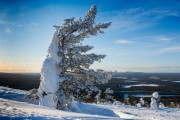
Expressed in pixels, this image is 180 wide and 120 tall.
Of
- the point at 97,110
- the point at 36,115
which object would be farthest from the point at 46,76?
the point at 36,115

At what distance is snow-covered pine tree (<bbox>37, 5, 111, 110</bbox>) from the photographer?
61.6ft

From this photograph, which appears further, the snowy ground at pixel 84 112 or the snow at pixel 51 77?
the snow at pixel 51 77

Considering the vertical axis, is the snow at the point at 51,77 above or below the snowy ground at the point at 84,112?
above

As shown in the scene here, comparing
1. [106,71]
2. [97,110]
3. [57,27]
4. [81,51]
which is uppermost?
[57,27]

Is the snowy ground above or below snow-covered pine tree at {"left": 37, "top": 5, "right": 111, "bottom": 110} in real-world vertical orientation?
below

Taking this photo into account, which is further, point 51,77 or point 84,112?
point 84,112

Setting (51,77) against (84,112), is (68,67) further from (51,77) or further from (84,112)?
(84,112)

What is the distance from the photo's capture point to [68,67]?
19.0 meters

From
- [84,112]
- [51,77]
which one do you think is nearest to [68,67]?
[51,77]

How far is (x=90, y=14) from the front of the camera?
19.3 m

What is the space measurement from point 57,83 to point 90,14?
5225mm

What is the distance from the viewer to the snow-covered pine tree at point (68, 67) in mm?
18766

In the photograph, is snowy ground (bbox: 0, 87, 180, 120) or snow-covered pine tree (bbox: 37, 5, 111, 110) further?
snow-covered pine tree (bbox: 37, 5, 111, 110)

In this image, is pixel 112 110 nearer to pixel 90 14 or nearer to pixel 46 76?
pixel 46 76
